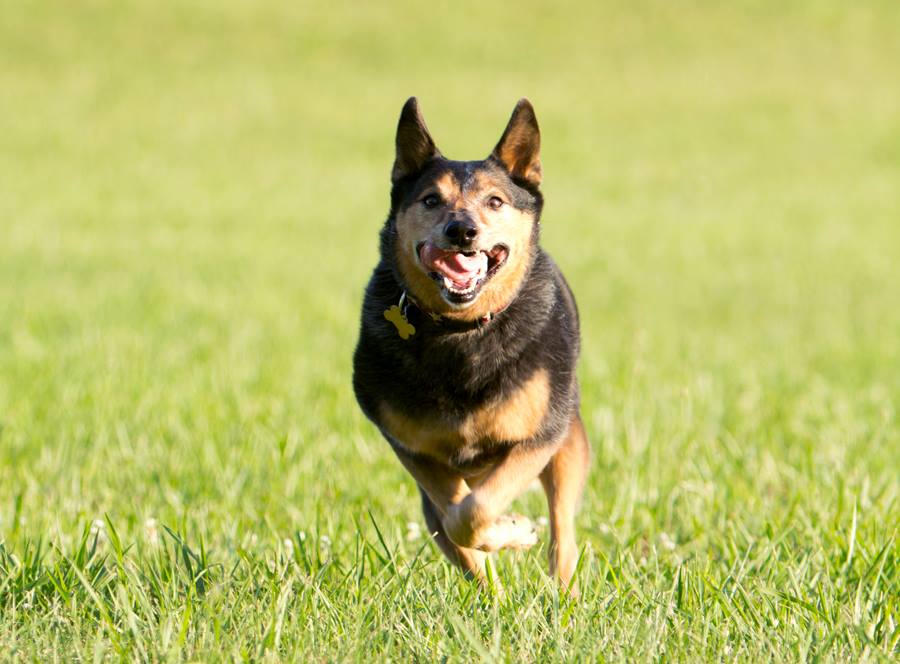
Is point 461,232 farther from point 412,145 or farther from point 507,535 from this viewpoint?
point 507,535

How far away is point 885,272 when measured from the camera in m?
17.9

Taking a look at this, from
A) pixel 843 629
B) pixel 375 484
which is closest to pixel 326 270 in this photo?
pixel 375 484

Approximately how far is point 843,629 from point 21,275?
13.2 metres

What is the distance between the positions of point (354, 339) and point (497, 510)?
7418 millimetres

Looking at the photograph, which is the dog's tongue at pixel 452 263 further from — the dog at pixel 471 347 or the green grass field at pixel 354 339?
the green grass field at pixel 354 339

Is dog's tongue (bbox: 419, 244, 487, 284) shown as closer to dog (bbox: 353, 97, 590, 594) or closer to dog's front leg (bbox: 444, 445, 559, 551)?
dog (bbox: 353, 97, 590, 594)

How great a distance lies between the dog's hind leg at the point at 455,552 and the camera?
3.98 meters

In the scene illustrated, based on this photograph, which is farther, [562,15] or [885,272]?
[562,15]

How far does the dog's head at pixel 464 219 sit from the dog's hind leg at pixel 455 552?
748 millimetres

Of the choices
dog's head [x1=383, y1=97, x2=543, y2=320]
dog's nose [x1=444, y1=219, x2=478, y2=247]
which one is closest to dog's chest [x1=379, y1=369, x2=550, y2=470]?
dog's head [x1=383, y1=97, x2=543, y2=320]

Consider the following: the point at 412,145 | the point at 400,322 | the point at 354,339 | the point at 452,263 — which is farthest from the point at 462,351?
the point at 354,339

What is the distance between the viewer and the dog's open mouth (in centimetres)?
368

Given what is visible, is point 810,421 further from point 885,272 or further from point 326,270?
point 885,272

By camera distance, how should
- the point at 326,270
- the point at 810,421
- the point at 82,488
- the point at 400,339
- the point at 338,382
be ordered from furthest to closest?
the point at 326,270 → the point at 338,382 → the point at 810,421 → the point at 82,488 → the point at 400,339
